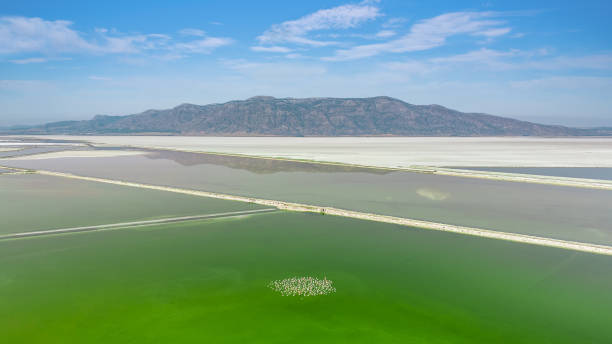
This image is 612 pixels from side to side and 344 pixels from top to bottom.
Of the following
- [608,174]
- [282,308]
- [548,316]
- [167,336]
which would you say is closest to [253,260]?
[282,308]

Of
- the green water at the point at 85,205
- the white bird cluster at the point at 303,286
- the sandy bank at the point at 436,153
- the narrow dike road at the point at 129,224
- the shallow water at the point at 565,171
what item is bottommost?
the white bird cluster at the point at 303,286

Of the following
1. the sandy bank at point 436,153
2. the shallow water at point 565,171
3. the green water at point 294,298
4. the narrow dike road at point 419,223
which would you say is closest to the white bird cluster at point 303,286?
the green water at point 294,298

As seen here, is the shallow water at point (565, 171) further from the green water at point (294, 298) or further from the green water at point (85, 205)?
the green water at point (85, 205)

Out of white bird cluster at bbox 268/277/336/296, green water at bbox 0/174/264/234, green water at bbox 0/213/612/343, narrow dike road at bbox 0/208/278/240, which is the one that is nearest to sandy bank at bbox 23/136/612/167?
narrow dike road at bbox 0/208/278/240

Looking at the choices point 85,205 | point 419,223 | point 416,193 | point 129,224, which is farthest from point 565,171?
point 85,205

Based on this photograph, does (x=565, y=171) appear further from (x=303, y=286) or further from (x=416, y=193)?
(x=303, y=286)

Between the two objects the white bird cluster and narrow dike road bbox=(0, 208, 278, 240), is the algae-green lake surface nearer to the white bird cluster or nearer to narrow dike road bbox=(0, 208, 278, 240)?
narrow dike road bbox=(0, 208, 278, 240)

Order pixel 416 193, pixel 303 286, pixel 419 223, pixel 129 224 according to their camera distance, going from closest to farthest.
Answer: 1. pixel 303 286
2. pixel 129 224
3. pixel 419 223
4. pixel 416 193
